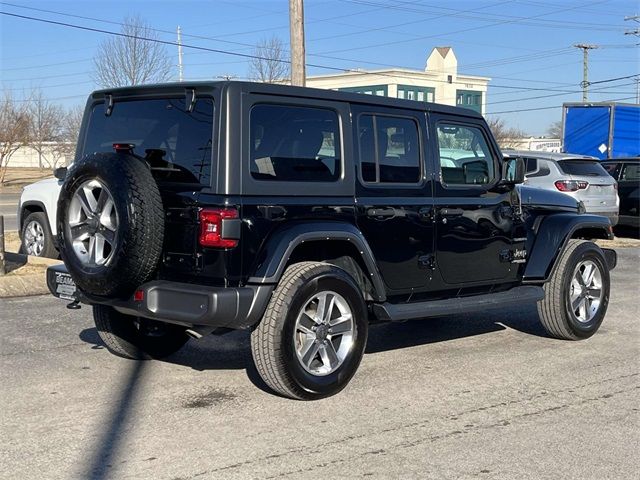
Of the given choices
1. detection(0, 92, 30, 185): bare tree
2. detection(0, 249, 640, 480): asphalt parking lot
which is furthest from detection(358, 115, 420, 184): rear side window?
detection(0, 92, 30, 185): bare tree

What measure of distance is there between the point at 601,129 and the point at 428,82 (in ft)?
218

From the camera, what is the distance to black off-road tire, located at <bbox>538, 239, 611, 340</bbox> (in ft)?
23.7

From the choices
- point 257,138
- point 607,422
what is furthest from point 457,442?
point 257,138

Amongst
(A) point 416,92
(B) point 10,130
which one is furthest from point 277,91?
(A) point 416,92

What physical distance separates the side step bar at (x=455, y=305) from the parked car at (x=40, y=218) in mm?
6343

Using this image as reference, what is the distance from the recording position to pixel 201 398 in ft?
17.8

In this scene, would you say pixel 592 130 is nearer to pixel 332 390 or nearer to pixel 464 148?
pixel 464 148

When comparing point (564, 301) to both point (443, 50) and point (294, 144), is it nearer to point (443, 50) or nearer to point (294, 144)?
point (294, 144)

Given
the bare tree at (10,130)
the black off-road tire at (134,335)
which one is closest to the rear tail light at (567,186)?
the black off-road tire at (134,335)

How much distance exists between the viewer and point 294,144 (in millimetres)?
5527

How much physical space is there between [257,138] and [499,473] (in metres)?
2.47

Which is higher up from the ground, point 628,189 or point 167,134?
point 167,134

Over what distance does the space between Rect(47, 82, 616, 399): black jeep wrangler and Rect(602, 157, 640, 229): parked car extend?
1121 cm

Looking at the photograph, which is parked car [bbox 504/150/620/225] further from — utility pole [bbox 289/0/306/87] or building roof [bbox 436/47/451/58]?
building roof [bbox 436/47/451/58]
